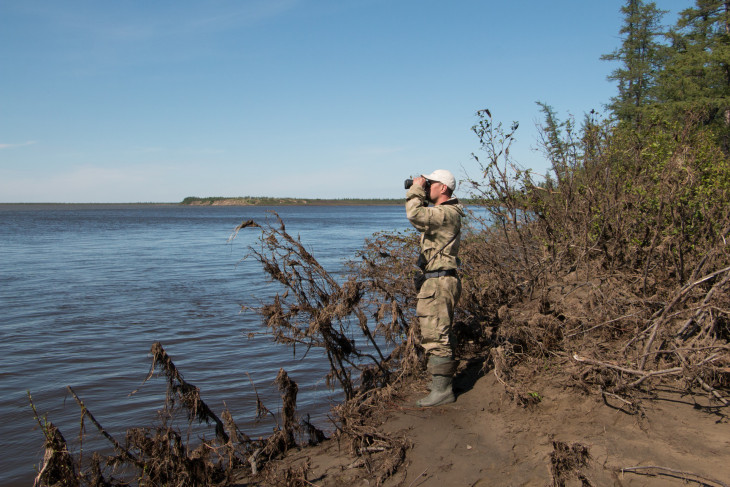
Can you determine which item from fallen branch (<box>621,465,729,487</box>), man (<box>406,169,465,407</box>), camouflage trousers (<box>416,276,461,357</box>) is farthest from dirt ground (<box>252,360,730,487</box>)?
camouflage trousers (<box>416,276,461,357</box>)

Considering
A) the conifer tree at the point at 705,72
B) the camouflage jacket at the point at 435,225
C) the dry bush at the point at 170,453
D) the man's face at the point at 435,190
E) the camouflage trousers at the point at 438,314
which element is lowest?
the dry bush at the point at 170,453

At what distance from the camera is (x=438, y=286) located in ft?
16.5

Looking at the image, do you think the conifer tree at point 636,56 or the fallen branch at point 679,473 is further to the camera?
the conifer tree at point 636,56

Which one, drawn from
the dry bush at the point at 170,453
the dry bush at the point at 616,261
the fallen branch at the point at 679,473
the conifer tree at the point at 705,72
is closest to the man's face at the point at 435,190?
the dry bush at the point at 616,261

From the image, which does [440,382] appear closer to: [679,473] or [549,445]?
[549,445]

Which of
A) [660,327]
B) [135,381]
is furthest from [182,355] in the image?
[660,327]

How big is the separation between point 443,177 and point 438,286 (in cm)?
106

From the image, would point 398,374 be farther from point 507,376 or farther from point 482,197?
point 482,197

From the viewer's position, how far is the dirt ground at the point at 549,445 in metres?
3.68

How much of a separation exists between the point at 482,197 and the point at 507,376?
2.67 metres

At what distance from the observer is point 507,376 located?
5281mm

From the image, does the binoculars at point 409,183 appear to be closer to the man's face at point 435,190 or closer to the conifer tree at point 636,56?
the man's face at point 435,190

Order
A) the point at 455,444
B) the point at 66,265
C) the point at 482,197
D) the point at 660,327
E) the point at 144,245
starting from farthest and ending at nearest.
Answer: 1. the point at 144,245
2. the point at 66,265
3. the point at 482,197
4. the point at 660,327
5. the point at 455,444

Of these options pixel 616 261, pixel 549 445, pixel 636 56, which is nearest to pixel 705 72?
pixel 636 56
